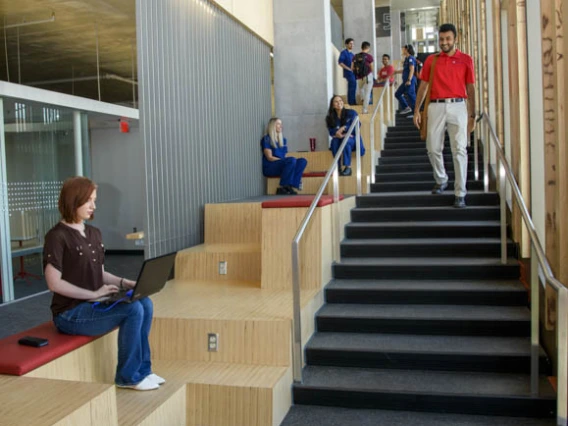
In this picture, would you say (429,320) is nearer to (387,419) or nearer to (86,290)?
(387,419)

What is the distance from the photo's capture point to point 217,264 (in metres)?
5.47

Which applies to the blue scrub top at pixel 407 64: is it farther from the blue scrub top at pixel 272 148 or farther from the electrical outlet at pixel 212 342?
the electrical outlet at pixel 212 342

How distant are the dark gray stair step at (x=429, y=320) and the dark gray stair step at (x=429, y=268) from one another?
1.34 feet

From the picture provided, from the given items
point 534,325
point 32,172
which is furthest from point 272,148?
point 534,325

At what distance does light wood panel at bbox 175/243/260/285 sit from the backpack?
5.56 meters

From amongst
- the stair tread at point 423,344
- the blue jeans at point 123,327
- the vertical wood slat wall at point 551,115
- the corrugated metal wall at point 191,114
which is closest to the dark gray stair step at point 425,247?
the vertical wood slat wall at point 551,115

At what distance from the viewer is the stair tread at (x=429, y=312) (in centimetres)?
429

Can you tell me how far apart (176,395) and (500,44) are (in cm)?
457

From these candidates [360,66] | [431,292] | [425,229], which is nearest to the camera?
[431,292]

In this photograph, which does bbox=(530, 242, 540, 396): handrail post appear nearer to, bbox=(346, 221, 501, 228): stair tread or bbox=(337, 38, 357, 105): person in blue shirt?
bbox=(346, 221, 501, 228): stair tread

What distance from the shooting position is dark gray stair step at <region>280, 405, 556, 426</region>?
3459mm

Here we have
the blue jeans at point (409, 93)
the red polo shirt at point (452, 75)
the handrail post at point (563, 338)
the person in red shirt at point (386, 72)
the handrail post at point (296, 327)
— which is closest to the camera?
the handrail post at point (563, 338)

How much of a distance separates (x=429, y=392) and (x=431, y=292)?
1.16 meters

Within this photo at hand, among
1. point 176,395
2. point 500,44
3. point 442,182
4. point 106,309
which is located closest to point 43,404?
point 106,309
